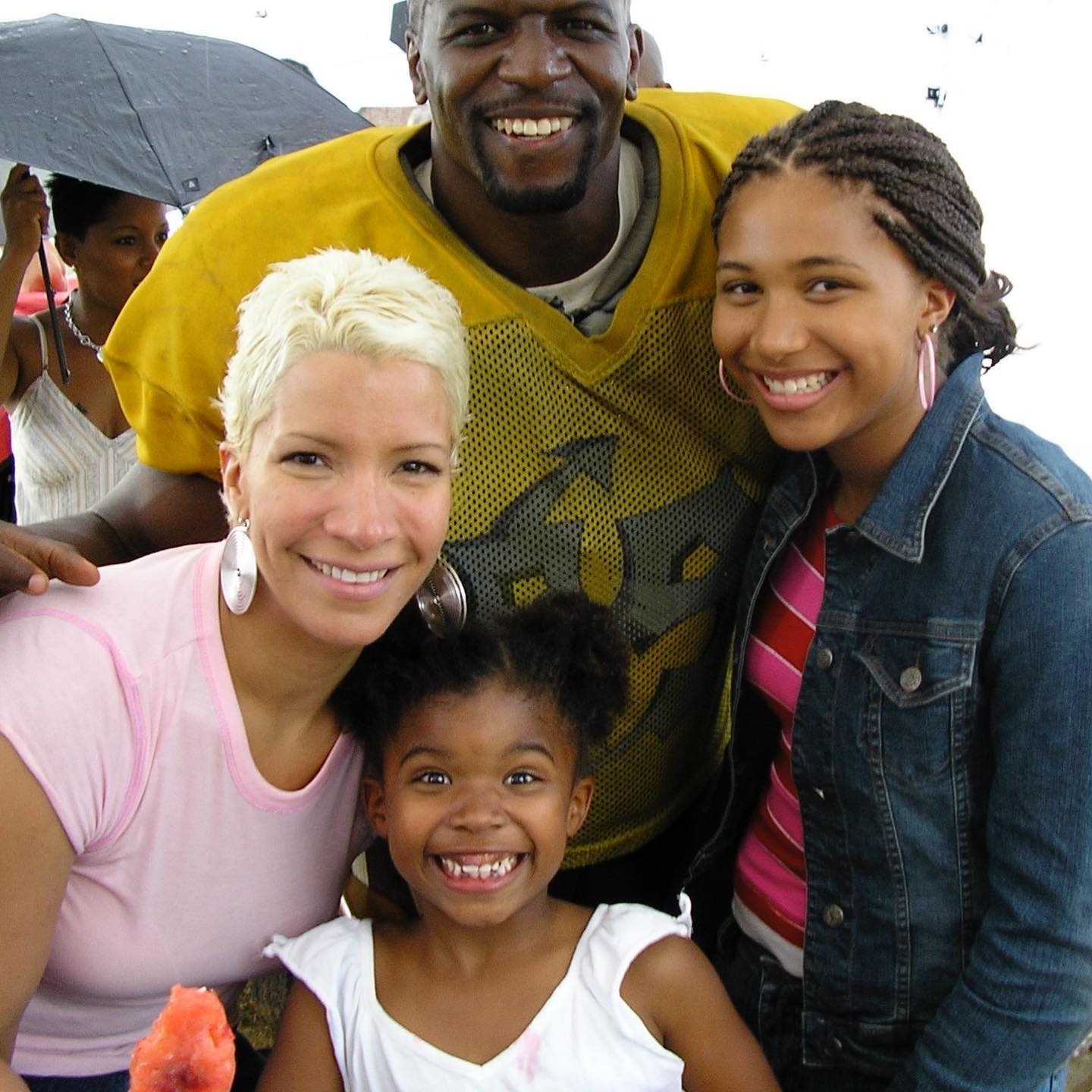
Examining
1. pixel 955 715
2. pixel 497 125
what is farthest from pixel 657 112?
pixel 955 715

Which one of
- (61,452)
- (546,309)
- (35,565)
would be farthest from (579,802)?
(61,452)

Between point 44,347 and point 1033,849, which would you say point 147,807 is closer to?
point 1033,849

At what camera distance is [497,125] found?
72.2 inches

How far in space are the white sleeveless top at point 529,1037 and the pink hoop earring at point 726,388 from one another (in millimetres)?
855

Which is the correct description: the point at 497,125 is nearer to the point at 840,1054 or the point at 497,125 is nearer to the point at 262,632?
the point at 262,632

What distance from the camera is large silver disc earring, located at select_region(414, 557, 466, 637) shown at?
1.81m

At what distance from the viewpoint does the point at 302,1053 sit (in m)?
1.69

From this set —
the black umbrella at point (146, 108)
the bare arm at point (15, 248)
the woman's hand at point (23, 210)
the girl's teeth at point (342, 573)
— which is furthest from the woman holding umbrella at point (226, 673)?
the woman's hand at point (23, 210)

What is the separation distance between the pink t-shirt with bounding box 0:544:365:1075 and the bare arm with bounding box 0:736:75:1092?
19 millimetres

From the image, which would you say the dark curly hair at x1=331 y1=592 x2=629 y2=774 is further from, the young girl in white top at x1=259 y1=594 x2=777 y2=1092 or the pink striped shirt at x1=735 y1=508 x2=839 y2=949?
the pink striped shirt at x1=735 y1=508 x2=839 y2=949

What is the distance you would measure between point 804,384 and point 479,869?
0.88m

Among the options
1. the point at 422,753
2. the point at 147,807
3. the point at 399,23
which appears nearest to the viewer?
the point at 147,807

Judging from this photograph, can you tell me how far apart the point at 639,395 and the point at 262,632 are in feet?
2.41

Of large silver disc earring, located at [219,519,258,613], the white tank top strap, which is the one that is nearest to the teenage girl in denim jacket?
large silver disc earring, located at [219,519,258,613]
